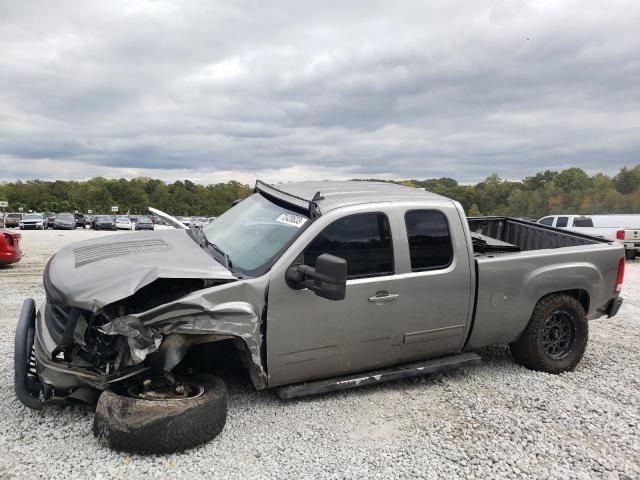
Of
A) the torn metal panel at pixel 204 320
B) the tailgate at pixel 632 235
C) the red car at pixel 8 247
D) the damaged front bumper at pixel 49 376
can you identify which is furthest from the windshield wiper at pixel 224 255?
the tailgate at pixel 632 235

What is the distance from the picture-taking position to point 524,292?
4402mm

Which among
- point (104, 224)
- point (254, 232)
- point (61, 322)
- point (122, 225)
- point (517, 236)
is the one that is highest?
point (254, 232)

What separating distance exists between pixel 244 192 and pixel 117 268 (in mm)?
79219

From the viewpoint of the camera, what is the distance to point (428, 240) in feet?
13.3

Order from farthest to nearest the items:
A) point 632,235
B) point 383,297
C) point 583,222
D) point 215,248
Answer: point 583,222 < point 632,235 < point 215,248 < point 383,297

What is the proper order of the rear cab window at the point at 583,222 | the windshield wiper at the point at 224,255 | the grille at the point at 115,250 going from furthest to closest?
the rear cab window at the point at 583,222
the grille at the point at 115,250
the windshield wiper at the point at 224,255

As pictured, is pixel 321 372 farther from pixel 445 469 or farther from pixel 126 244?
pixel 126 244

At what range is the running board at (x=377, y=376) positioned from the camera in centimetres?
358

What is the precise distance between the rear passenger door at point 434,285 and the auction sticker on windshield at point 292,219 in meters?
0.87

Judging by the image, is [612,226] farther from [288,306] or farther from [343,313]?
[288,306]

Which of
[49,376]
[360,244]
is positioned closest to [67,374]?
[49,376]

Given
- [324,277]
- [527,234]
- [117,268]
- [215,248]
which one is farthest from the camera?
[527,234]

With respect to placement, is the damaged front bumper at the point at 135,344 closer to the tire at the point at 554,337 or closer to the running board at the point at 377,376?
the running board at the point at 377,376

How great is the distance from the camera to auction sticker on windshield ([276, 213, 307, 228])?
3.74 metres
